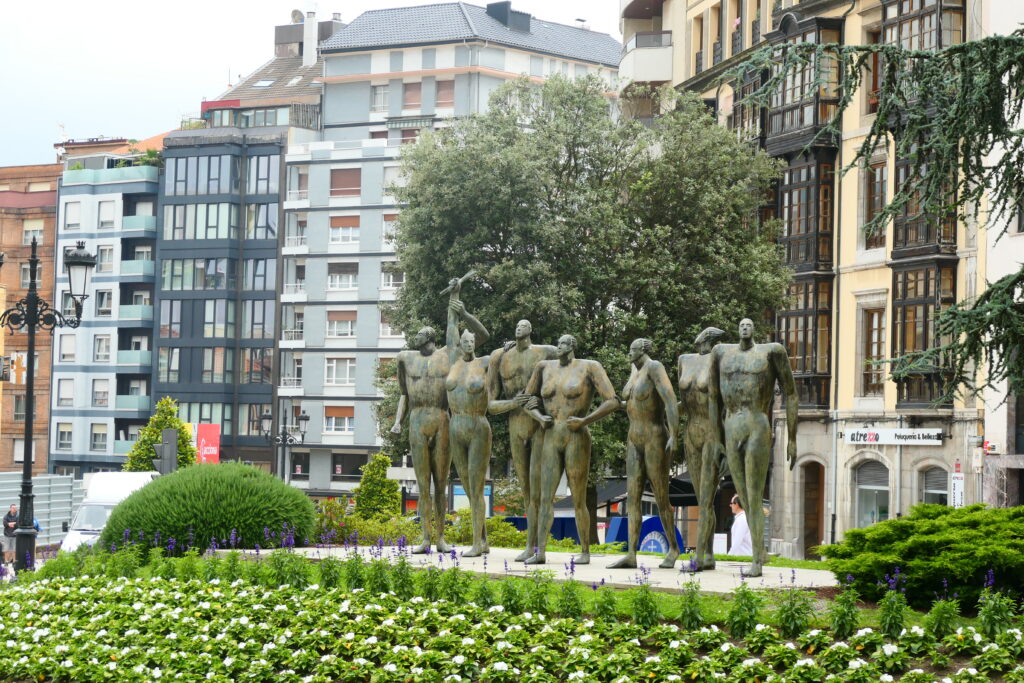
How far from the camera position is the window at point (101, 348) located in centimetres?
8381

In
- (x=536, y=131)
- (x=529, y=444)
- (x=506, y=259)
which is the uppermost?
(x=536, y=131)

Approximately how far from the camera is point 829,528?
41.8 metres

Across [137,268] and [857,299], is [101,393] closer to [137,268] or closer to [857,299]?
[137,268]

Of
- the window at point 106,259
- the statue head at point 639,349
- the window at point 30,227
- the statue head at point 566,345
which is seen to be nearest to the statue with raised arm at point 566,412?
the statue head at point 566,345

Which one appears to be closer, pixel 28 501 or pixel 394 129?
pixel 28 501

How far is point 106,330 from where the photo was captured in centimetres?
8356

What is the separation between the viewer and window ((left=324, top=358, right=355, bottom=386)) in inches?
3036

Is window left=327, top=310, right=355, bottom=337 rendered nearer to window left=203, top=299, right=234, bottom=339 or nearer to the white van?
window left=203, top=299, right=234, bottom=339

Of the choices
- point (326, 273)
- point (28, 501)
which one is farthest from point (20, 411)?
point (28, 501)

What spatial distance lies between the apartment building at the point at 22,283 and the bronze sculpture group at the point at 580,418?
2773 inches

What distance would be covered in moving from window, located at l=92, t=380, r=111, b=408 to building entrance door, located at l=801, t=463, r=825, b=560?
49.3m

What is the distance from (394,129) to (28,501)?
194 ft

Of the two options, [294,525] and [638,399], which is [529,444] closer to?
[638,399]

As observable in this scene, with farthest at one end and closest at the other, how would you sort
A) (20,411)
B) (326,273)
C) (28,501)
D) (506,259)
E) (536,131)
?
(20,411) → (326,273) → (536,131) → (506,259) → (28,501)
